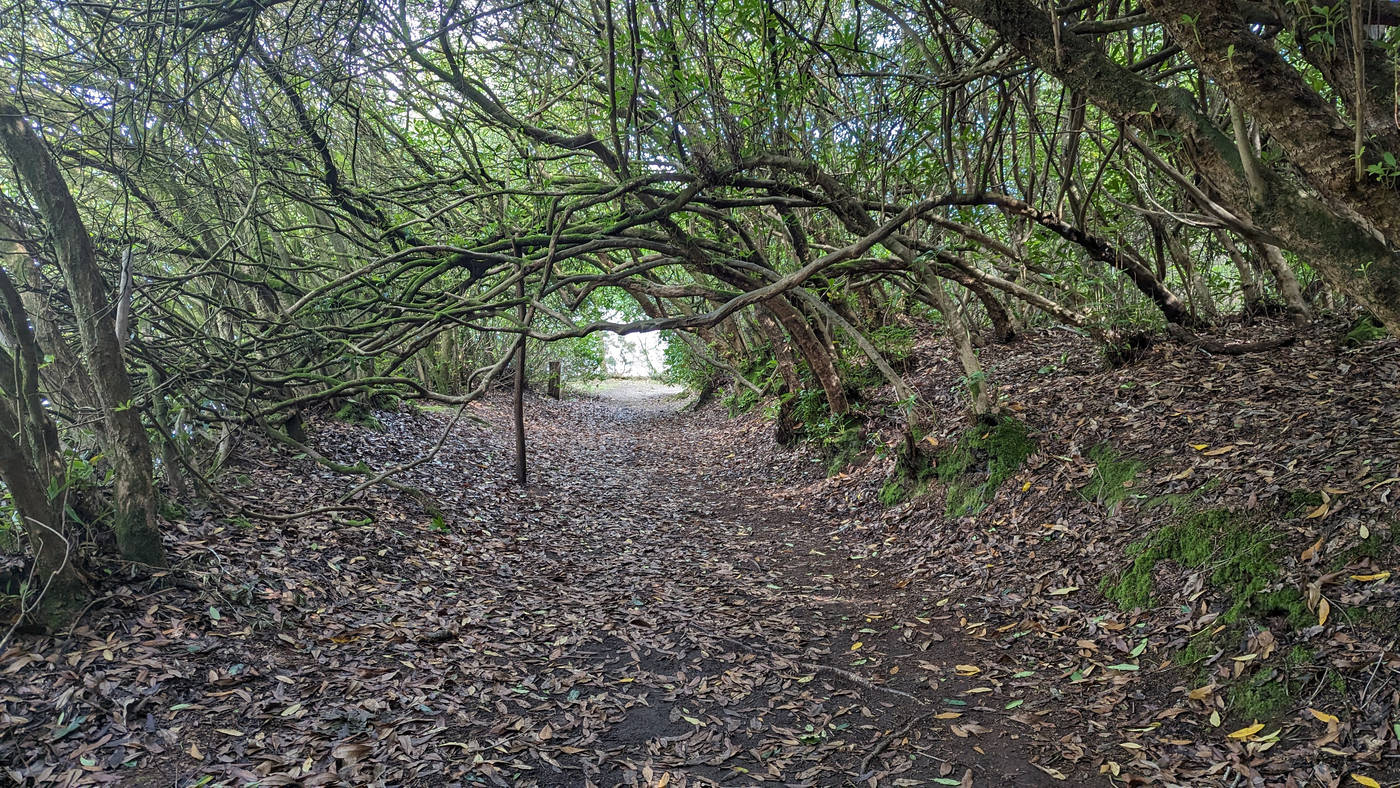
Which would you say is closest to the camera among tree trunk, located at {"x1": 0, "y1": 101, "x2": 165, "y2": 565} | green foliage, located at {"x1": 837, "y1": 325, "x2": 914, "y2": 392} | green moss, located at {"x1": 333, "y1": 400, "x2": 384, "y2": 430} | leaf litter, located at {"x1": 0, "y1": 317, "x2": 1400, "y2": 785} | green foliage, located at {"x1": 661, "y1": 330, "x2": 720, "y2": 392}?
leaf litter, located at {"x1": 0, "y1": 317, "x2": 1400, "y2": 785}

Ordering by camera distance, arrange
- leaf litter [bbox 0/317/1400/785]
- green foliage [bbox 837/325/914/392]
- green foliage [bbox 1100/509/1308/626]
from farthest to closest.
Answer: green foliage [bbox 837/325/914/392] < green foliage [bbox 1100/509/1308/626] < leaf litter [bbox 0/317/1400/785]

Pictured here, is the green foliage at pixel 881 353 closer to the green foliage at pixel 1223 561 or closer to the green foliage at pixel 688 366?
the green foliage at pixel 1223 561

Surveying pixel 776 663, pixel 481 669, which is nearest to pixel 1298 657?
pixel 776 663

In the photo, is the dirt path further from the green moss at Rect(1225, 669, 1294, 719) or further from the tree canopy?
the tree canopy

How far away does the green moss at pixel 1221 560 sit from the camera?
352 cm

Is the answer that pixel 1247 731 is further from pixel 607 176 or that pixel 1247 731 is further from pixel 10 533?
pixel 607 176

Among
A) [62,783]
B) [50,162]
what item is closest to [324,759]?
[62,783]

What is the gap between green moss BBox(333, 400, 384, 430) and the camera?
1063 cm

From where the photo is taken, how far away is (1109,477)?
17.0ft

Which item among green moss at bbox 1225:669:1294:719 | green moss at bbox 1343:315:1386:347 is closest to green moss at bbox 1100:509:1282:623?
green moss at bbox 1225:669:1294:719

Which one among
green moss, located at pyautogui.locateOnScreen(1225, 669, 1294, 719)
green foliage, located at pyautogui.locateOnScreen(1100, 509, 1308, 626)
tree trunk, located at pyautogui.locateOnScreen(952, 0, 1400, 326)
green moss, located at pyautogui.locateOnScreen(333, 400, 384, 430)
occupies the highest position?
tree trunk, located at pyautogui.locateOnScreen(952, 0, 1400, 326)

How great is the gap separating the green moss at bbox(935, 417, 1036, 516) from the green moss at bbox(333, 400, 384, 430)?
29.3 ft

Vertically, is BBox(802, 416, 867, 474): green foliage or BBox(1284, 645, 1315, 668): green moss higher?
BBox(802, 416, 867, 474): green foliage

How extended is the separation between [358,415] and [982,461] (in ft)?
31.5
